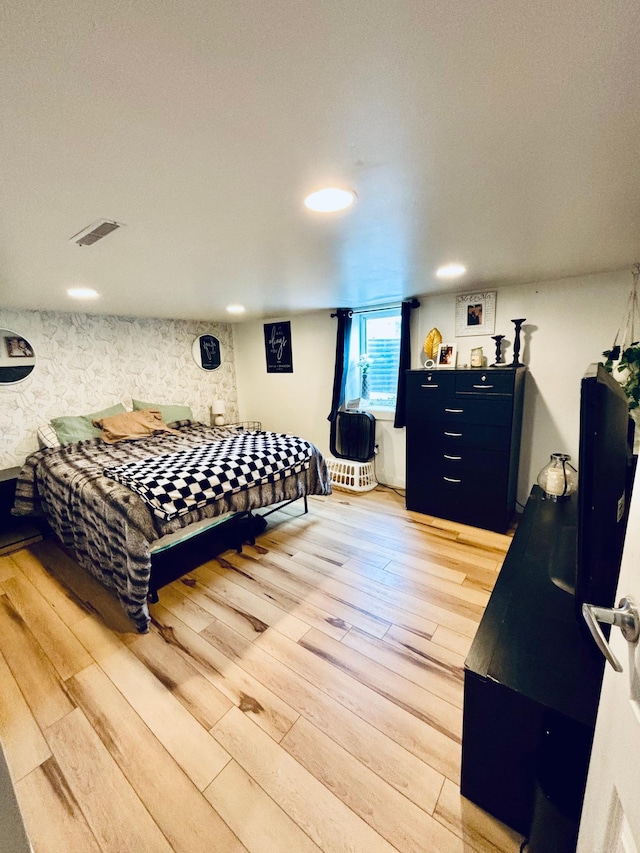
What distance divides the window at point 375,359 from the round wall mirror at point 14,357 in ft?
10.4

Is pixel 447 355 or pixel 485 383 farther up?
pixel 447 355

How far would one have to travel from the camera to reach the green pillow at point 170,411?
3.85 metres

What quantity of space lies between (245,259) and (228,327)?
319 cm

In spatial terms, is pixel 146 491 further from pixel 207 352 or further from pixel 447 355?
pixel 207 352

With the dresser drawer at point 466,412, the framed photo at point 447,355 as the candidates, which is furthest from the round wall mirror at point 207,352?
the framed photo at point 447,355

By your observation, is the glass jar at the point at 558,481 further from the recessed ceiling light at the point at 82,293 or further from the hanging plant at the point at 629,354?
the recessed ceiling light at the point at 82,293

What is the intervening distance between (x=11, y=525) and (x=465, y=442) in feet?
13.1

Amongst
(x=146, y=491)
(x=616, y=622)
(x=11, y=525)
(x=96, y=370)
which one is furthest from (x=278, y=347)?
(x=616, y=622)

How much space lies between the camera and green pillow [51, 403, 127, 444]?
3160mm

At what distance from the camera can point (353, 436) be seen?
3764mm

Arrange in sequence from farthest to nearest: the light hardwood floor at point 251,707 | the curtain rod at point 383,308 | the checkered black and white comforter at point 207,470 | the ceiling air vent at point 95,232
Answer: the curtain rod at point 383,308 → the checkered black and white comforter at point 207,470 → the ceiling air vent at point 95,232 → the light hardwood floor at point 251,707

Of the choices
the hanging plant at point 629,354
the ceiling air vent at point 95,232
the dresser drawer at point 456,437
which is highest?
the ceiling air vent at point 95,232

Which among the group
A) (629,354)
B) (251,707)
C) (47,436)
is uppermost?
(629,354)

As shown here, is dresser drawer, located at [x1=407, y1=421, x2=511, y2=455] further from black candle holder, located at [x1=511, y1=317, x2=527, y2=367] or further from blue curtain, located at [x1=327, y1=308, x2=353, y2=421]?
blue curtain, located at [x1=327, y1=308, x2=353, y2=421]
